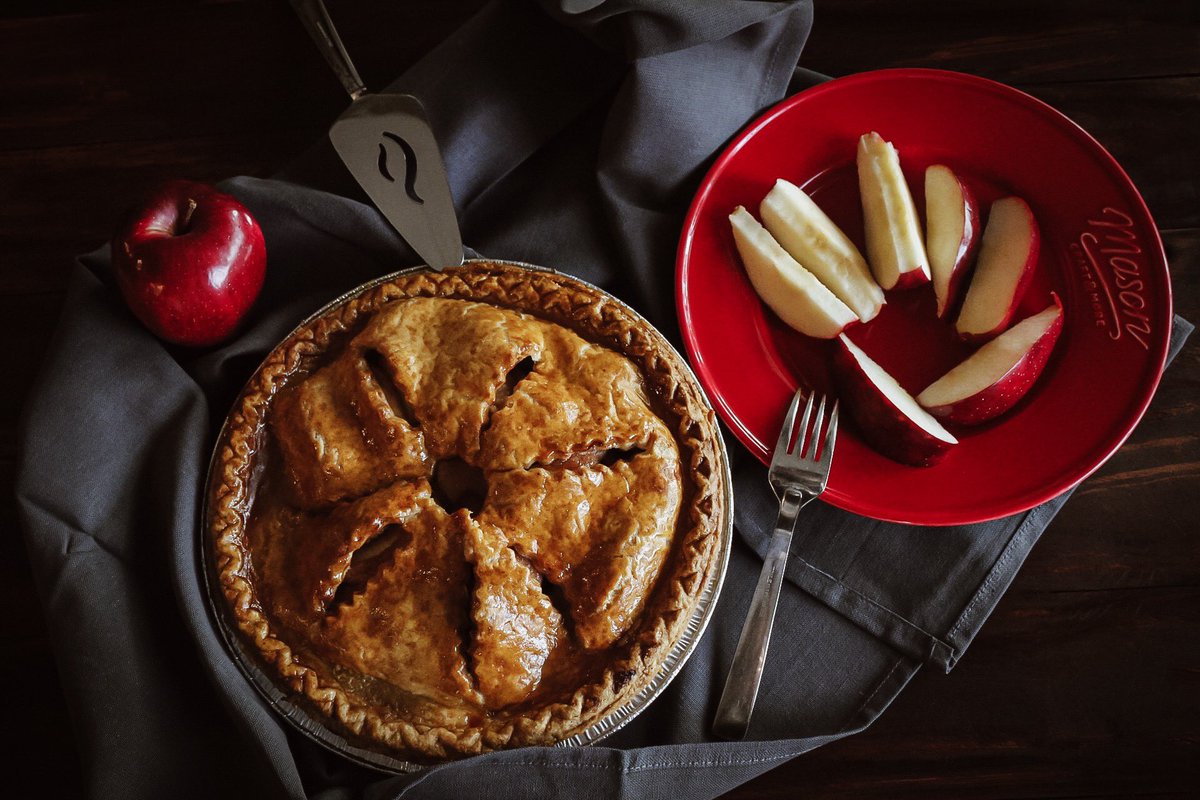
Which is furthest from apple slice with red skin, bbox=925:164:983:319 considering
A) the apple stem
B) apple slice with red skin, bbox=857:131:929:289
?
the apple stem

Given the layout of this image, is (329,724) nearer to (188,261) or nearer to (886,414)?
(188,261)

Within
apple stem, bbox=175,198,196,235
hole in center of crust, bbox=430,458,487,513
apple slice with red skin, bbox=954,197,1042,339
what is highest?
apple stem, bbox=175,198,196,235

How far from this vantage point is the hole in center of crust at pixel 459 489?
216 centimetres

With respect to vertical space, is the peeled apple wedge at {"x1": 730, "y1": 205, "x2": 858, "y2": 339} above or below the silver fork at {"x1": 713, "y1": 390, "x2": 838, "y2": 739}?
above

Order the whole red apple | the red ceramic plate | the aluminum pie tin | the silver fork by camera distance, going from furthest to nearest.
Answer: the red ceramic plate < the silver fork < the whole red apple < the aluminum pie tin

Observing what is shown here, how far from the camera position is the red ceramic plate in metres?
2.36

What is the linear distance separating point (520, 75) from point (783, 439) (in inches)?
46.9

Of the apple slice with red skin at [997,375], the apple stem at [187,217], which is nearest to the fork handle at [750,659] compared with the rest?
the apple slice with red skin at [997,375]

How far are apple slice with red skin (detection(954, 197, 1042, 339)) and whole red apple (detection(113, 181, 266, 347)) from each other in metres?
1.84

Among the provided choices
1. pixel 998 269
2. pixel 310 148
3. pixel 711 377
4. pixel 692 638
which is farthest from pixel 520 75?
pixel 692 638

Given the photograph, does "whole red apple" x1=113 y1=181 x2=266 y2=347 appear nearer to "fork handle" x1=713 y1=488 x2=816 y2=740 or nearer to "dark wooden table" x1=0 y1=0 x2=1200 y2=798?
"dark wooden table" x1=0 y1=0 x2=1200 y2=798

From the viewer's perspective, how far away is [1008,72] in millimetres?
2662

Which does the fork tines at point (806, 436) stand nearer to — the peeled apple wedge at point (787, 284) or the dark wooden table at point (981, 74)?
the peeled apple wedge at point (787, 284)

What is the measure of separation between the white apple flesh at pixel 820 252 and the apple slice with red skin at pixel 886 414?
0.41ft
